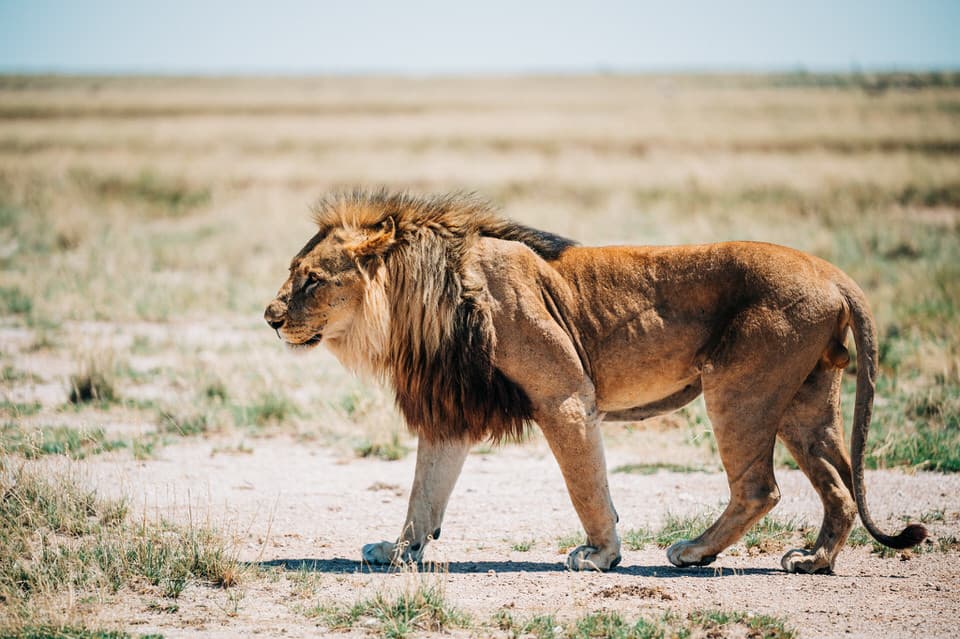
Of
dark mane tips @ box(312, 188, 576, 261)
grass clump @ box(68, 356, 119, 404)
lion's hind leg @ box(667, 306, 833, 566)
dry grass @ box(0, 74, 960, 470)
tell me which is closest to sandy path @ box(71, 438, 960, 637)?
lion's hind leg @ box(667, 306, 833, 566)

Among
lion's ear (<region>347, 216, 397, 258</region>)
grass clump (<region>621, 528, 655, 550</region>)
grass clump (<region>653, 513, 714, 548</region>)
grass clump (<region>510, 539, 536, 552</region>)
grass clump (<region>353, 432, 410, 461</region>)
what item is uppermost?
lion's ear (<region>347, 216, 397, 258</region>)

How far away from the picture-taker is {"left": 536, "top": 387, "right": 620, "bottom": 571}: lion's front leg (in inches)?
213

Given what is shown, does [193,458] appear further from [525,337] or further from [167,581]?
[525,337]

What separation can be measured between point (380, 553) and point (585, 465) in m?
1.32

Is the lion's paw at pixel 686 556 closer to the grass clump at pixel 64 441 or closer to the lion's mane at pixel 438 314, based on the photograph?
the lion's mane at pixel 438 314

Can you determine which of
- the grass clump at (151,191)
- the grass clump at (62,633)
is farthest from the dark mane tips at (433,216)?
the grass clump at (151,191)

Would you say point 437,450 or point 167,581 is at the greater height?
point 437,450

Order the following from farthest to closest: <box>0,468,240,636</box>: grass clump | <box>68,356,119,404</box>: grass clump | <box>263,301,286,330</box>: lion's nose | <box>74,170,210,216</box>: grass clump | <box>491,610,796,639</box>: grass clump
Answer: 1. <box>74,170,210,216</box>: grass clump
2. <box>68,356,119,404</box>: grass clump
3. <box>263,301,286,330</box>: lion's nose
4. <box>0,468,240,636</box>: grass clump
5. <box>491,610,796,639</box>: grass clump

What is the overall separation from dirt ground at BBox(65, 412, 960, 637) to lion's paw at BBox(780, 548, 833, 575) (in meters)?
0.06

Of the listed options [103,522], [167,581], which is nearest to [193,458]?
[103,522]

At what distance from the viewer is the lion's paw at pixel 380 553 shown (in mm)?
5836

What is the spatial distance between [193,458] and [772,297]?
4758 millimetres

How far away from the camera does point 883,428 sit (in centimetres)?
835

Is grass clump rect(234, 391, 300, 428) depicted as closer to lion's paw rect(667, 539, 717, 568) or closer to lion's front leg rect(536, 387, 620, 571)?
lion's front leg rect(536, 387, 620, 571)
